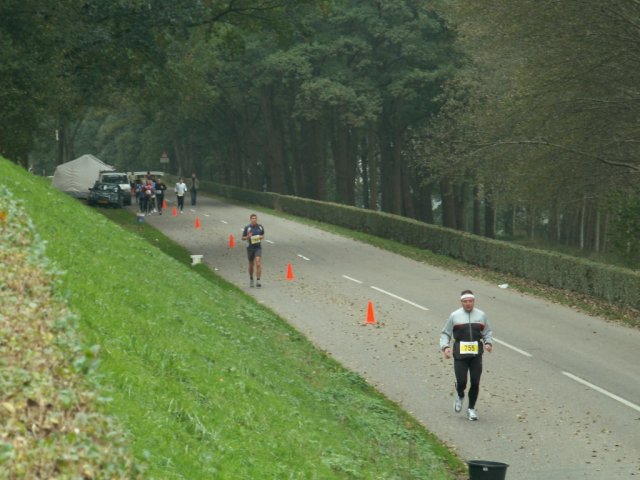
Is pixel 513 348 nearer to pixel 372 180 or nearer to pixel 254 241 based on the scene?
pixel 254 241

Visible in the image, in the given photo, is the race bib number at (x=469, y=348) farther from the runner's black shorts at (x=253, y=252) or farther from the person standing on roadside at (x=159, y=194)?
the person standing on roadside at (x=159, y=194)

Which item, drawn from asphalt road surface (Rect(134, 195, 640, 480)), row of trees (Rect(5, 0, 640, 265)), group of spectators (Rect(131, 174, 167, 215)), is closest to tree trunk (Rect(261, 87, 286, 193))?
row of trees (Rect(5, 0, 640, 265))

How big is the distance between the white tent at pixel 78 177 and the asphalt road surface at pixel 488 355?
2479 cm

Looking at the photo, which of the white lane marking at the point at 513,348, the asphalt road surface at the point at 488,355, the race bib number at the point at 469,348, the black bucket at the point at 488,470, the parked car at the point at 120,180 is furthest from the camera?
the parked car at the point at 120,180

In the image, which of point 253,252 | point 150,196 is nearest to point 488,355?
point 253,252

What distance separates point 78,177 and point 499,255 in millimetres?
32842

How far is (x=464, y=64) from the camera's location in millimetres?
54000

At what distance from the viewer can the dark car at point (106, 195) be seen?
55000 millimetres

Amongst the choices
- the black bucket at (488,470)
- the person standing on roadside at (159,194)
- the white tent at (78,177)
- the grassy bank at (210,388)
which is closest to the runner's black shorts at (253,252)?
the grassy bank at (210,388)

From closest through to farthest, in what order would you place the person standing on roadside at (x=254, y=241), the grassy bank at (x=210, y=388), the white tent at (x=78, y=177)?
the grassy bank at (x=210, y=388) < the person standing on roadside at (x=254, y=241) < the white tent at (x=78, y=177)

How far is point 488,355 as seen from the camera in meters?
20.2

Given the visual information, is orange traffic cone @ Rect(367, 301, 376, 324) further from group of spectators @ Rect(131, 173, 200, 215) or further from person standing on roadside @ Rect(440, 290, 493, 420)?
group of spectators @ Rect(131, 173, 200, 215)

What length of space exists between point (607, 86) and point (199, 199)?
44.6m

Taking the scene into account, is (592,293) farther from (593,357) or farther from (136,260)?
(136,260)
